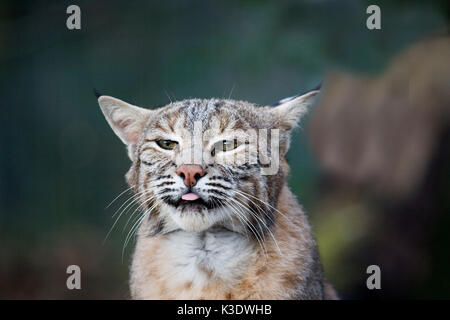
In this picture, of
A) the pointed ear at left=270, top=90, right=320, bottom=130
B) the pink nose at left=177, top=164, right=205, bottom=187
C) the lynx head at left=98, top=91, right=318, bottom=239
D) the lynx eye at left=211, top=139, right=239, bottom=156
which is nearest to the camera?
the pink nose at left=177, top=164, right=205, bottom=187

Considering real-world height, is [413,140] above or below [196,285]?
above

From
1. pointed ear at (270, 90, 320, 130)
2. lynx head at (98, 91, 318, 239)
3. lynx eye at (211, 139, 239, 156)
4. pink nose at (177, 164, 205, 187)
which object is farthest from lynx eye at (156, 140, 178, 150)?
pointed ear at (270, 90, 320, 130)

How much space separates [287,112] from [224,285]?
126 centimetres

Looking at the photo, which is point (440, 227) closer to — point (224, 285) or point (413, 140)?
point (413, 140)

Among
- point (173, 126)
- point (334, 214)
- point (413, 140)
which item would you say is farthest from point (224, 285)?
point (413, 140)

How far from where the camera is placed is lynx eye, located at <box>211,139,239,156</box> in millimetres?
3807

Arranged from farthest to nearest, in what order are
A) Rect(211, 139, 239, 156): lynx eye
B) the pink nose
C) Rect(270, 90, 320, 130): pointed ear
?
Rect(270, 90, 320, 130): pointed ear
Rect(211, 139, 239, 156): lynx eye
the pink nose

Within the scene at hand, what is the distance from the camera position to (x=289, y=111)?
4.16 metres

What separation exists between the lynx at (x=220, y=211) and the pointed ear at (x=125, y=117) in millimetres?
11

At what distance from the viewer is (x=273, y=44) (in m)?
6.03

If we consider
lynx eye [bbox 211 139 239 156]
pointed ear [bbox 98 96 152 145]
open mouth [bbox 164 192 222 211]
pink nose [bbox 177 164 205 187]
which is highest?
pointed ear [bbox 98 96 152 145]

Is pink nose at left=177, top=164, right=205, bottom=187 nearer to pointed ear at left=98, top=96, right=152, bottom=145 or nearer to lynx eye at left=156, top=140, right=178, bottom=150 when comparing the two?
lynx eye at left=156, top=140, right=178, bottom=150

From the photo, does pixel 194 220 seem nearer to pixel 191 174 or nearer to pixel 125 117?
pixel 191 174

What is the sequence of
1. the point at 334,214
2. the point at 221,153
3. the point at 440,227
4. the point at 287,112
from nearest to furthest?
the point at 221,153
the point at 287,112
the point at 440,227
the point at 334,214
